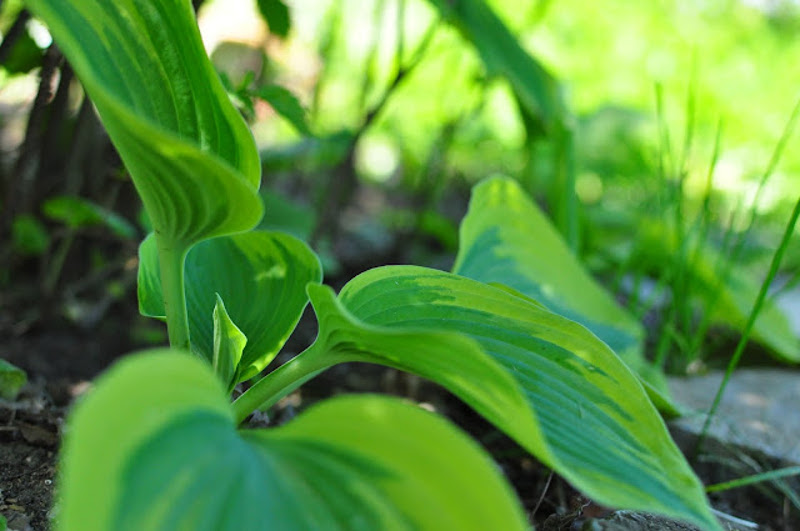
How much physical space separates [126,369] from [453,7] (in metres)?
1.26

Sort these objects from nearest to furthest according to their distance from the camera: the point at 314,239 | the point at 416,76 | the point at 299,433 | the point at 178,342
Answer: the point at 299,433, the point at 178,342, the point at 314,239, the point at 416,76

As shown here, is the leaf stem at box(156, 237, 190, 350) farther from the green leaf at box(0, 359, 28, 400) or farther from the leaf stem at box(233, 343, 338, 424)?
the green leaf at box(0, 359, 28, 400)

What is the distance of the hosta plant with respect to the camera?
1.64 ft

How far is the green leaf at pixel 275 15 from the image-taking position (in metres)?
1.22

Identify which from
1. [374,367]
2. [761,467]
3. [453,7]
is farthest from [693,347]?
[453,7]

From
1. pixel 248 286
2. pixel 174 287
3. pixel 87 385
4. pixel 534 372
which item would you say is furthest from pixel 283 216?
pixel 534 372

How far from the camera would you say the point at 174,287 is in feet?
2.65

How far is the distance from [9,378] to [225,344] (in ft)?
1.33

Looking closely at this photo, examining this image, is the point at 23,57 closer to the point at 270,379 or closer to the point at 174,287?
the point at 174,287

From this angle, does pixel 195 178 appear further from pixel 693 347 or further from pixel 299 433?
pixel 693 347

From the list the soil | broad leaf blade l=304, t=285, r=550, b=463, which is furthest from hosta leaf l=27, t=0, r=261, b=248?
the soil

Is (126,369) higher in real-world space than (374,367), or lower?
higher

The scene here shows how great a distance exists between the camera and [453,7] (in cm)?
153

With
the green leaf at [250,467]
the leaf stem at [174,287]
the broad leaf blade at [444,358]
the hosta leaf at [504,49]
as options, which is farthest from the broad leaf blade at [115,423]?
the hosta leaf at [504,49]
